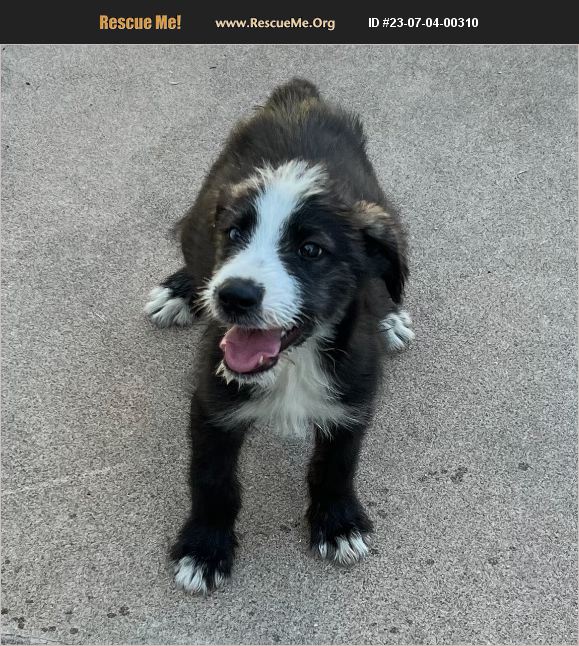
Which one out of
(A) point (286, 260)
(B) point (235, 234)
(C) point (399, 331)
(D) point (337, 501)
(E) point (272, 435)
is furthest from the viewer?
(C) point (399, 331)

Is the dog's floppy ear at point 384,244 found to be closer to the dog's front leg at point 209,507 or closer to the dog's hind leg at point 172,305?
the dog's front leg at point 209,507

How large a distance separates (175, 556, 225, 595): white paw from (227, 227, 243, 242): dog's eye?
130cm

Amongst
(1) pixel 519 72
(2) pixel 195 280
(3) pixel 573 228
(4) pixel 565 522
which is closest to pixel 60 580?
(2) pixel 195 280

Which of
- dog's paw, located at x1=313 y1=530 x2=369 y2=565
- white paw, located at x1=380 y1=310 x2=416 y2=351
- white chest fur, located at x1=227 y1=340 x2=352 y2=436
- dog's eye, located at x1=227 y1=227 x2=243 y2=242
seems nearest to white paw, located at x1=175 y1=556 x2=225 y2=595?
dog's paw, located at x1=313 y1=530 x2=369 y2=565

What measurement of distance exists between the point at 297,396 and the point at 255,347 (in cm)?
38

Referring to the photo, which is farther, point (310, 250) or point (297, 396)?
point (297, 396)

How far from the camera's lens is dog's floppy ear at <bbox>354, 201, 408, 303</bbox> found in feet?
8.47

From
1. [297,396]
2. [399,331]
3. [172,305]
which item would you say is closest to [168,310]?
[172,305]

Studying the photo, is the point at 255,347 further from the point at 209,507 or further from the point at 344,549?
the point at 344,549

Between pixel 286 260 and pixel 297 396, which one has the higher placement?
pixel 286 260

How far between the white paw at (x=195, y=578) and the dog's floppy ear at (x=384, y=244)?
1.33m

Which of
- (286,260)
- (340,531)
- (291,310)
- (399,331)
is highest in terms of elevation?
(286,260)

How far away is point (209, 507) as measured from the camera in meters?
2.98

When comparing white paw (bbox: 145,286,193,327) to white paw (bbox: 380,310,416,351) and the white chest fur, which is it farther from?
the white chest fur
